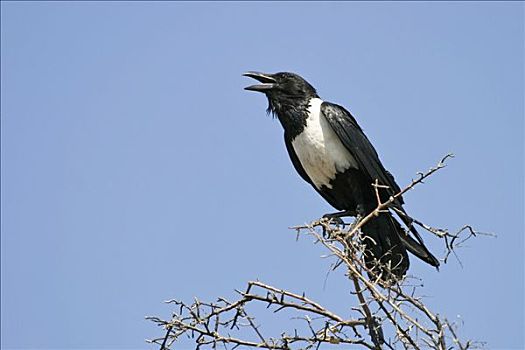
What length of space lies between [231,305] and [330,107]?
9.58ft

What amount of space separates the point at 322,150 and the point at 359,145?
269 mm

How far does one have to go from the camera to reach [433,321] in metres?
3.69

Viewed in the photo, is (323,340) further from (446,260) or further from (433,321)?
(446,260)

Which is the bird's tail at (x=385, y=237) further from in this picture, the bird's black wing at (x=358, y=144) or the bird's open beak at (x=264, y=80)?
the bird's open beak at (x=264, y=80)

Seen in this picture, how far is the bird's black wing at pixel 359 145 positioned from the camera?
644 cm

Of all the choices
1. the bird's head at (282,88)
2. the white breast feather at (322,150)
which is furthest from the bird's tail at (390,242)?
the bird's head at (282,88)

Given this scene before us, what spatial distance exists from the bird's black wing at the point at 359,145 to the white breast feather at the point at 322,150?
64mm

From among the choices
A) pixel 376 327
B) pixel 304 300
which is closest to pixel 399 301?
pixel 376 327

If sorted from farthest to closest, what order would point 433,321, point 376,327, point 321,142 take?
1. point 321,142
2. point 376,327
3. point 433,321

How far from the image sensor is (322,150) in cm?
655

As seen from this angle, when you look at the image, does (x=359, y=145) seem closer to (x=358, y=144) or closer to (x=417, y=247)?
(x=358, y=144)

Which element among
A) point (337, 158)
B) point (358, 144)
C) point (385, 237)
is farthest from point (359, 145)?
point (385, 237)

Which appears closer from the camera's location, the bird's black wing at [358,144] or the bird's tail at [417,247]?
the bird's tail at [417,247]

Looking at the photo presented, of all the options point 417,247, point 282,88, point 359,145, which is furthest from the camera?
point 282,88
